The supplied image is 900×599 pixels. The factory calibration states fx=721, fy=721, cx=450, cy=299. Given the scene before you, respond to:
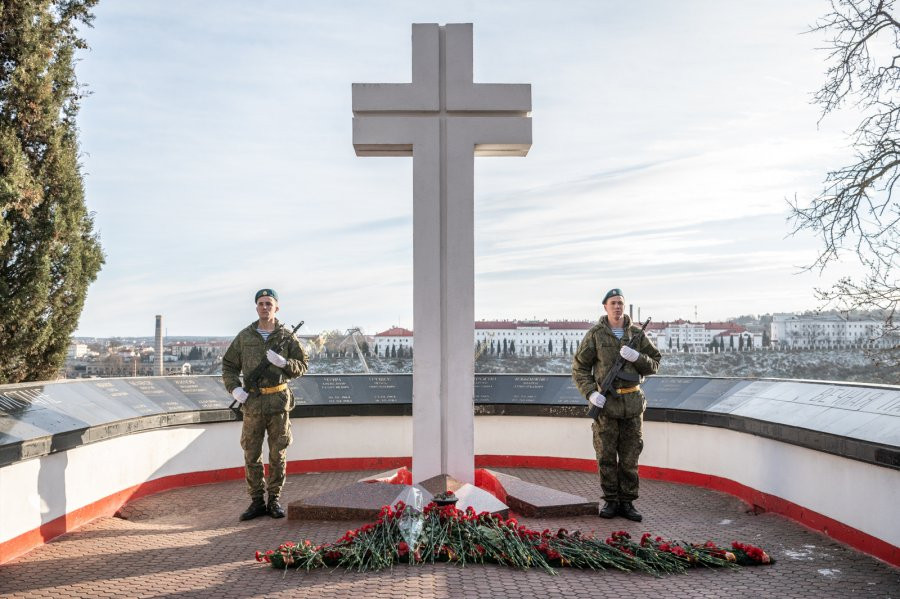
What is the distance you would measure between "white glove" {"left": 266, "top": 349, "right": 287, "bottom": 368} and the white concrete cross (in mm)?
1289

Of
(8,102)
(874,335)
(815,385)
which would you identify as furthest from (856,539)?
(8,102)

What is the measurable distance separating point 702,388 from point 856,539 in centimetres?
355

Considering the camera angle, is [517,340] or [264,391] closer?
[264,391]

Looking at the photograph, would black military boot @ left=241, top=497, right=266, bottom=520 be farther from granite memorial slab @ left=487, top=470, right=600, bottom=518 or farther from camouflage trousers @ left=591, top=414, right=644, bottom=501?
camouflage trousers @ left=591, top=414, right=644, bottom=501

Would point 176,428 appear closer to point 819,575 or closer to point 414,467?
point 414,467

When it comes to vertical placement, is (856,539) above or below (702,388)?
below

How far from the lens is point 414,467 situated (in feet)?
23.4

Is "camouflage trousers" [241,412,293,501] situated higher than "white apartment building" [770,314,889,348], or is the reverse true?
"white apartment building" [770,314,889,348]

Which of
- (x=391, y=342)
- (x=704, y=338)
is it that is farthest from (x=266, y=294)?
(x=704, y=338)

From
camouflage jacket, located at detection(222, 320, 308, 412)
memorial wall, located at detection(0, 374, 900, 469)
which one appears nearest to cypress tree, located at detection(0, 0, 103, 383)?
memorial wall, located at detection(0, 374, 900, 469)

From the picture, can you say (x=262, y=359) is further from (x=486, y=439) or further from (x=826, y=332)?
(x=826, y=332)

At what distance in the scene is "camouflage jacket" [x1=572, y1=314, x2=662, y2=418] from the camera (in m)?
7.16

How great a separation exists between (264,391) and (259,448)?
22.9 inches

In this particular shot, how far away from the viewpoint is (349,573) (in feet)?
15.8
